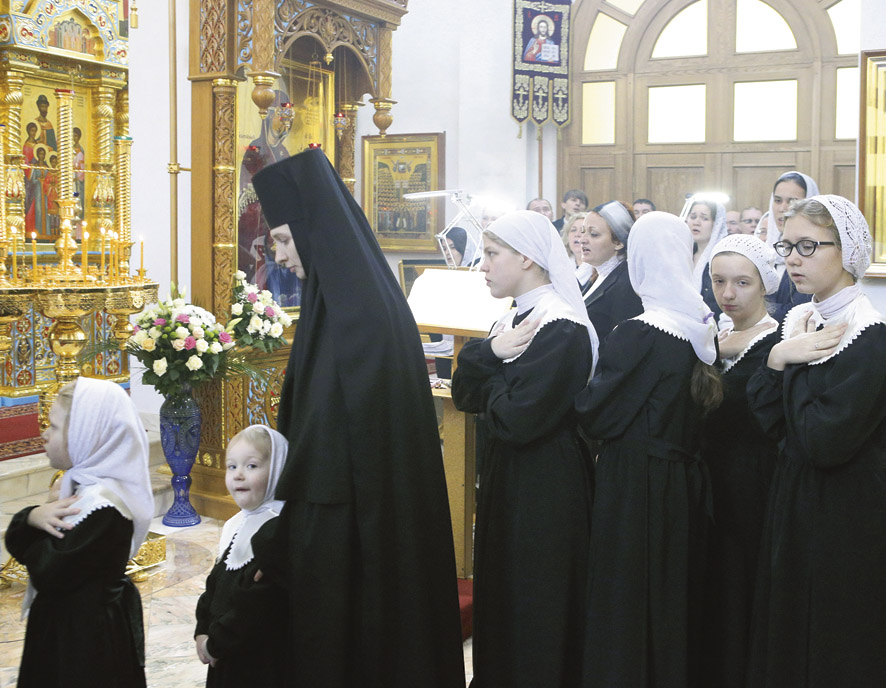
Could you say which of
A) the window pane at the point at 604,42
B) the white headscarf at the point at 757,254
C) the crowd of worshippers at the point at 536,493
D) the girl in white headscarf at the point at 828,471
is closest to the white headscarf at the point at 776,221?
the white headscarf at the point at 757,254

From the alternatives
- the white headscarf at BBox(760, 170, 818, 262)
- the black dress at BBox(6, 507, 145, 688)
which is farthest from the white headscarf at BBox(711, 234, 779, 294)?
the black dress at BBox(6, 507, 145, 688)

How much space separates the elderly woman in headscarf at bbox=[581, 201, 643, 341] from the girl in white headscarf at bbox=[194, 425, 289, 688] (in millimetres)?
2247

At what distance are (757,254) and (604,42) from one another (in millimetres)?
7710

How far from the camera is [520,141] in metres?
10.6

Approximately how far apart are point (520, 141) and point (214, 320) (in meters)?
5.82

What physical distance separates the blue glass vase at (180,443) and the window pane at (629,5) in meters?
6.76

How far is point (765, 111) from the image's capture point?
9656mm

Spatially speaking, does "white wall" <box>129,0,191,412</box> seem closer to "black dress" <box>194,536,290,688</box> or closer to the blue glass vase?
the blue glass vase

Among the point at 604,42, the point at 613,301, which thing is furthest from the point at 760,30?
the point at 613,301

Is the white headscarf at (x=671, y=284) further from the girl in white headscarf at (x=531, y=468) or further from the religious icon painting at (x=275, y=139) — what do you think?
the religious icon painting at (x=275, y=139)

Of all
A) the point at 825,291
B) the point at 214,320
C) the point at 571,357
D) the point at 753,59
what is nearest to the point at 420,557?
the point at 571,357

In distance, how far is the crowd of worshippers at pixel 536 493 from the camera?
2.62 metres

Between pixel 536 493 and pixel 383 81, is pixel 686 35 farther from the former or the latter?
pixel 536 493

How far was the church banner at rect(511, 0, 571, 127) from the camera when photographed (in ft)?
32.9
